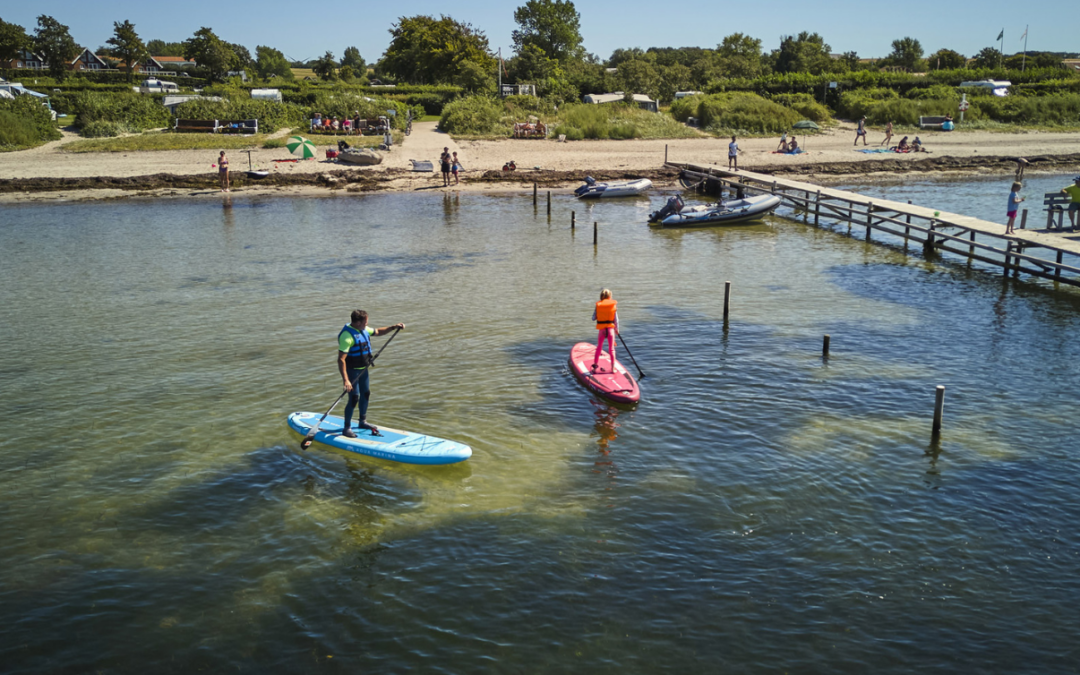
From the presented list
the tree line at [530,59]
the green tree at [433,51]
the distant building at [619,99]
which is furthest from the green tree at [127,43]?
the distant building at [619,99]

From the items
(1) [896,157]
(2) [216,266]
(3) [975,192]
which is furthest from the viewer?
(1) [896,157]

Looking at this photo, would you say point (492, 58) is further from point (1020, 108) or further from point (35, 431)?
point (35, 431)

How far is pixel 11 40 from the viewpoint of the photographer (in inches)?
3593

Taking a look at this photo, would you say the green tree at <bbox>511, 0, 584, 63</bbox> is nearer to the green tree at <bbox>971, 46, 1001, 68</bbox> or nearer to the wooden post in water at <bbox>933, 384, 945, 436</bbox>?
the green tree at <bbox>971, 46, 1001, 68</bbox>

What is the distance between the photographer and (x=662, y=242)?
31.9 metres

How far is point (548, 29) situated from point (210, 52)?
49042mm

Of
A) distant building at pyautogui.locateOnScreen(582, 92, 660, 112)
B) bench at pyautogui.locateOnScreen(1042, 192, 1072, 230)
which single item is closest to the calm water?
bench at pyautogui.locateOnScreen(1042, 192, 1072, 230)

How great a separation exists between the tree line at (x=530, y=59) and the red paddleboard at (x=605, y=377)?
205 ft

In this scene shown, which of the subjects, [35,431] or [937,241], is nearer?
[35,431]

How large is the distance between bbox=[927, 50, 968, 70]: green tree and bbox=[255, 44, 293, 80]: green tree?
4303 inches

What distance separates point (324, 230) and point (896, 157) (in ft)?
126

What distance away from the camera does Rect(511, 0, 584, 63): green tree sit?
393 ft

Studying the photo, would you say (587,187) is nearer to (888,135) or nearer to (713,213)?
(713,213)

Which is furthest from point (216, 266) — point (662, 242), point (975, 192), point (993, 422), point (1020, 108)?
point (1020, 108)
